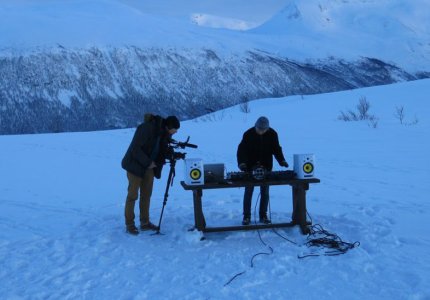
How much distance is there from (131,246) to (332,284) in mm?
2625

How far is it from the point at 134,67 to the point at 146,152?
85298mm

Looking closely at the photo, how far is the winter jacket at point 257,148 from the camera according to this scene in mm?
6879

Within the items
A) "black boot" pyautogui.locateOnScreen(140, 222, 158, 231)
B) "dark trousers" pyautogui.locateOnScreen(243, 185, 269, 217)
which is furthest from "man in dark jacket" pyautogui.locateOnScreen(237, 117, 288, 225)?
"black boot" pyautogui.locateOnScreen(140, 222, 158, 231)

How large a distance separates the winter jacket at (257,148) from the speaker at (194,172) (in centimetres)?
77

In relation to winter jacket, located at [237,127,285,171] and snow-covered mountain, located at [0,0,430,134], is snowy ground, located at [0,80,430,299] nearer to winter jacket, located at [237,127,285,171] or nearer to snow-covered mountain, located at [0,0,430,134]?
winter jacket, located at [237,127,285,171]

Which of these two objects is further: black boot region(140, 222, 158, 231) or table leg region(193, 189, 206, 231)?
black boot region(140, 222, 158, 231)

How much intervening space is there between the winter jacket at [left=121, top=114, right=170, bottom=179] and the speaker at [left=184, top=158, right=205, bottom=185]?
0.47 m

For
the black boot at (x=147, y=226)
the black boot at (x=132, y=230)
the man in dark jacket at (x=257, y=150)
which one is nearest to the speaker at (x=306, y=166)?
the man in dark jacket at (x=257, y=150)

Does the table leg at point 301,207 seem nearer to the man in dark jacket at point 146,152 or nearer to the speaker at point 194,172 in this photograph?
the speaker at point 194,172

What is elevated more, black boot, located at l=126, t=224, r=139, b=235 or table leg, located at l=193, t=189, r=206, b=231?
table leg, located at l=193, t=189, r=206, b=231

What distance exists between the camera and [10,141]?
62.5 ft

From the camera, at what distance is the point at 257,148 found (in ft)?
22.7

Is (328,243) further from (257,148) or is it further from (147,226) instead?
(147,226)

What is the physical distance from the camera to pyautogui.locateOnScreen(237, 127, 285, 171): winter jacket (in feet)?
22.6
